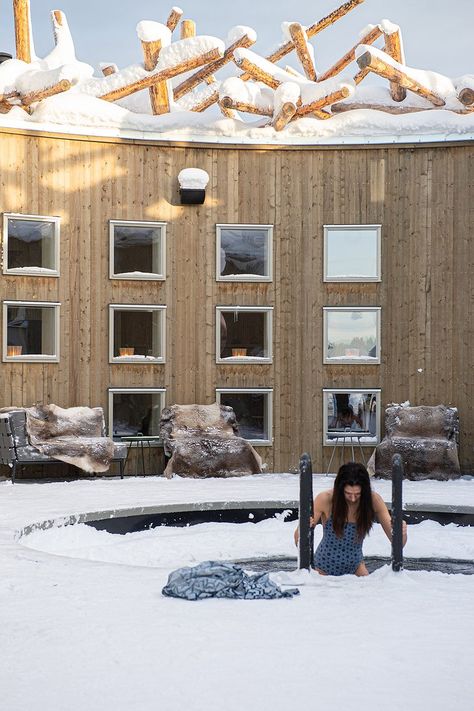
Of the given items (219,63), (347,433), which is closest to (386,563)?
(347,433)

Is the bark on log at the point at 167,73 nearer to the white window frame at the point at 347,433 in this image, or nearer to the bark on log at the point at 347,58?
the bark on log at the point at 347,58

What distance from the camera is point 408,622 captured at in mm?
4758

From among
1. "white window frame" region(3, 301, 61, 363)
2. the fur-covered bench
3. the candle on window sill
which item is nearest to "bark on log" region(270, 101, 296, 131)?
"white window frame" region(3, 301, 61, 363)

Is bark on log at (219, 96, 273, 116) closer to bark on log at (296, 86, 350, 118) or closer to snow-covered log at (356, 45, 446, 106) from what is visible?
bark on log at (296, 86, 350, 118)

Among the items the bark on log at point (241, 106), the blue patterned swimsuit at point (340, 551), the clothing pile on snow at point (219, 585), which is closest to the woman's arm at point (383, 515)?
the blue patterned swimsuit at point (340, 551)

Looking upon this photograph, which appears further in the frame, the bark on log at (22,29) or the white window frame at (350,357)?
the white window frame at (350,357)

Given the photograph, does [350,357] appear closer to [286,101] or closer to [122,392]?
[122,392]

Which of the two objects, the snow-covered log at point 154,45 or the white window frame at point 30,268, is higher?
the snow-covered log at point 154,45

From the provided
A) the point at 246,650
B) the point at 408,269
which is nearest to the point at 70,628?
the point at 246,650

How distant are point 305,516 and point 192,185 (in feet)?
22.5

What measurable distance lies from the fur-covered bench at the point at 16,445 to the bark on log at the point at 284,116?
14.4ft

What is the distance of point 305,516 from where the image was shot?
6.11 metres

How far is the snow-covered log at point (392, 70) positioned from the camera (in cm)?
1140

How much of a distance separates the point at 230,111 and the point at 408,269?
3070mm
